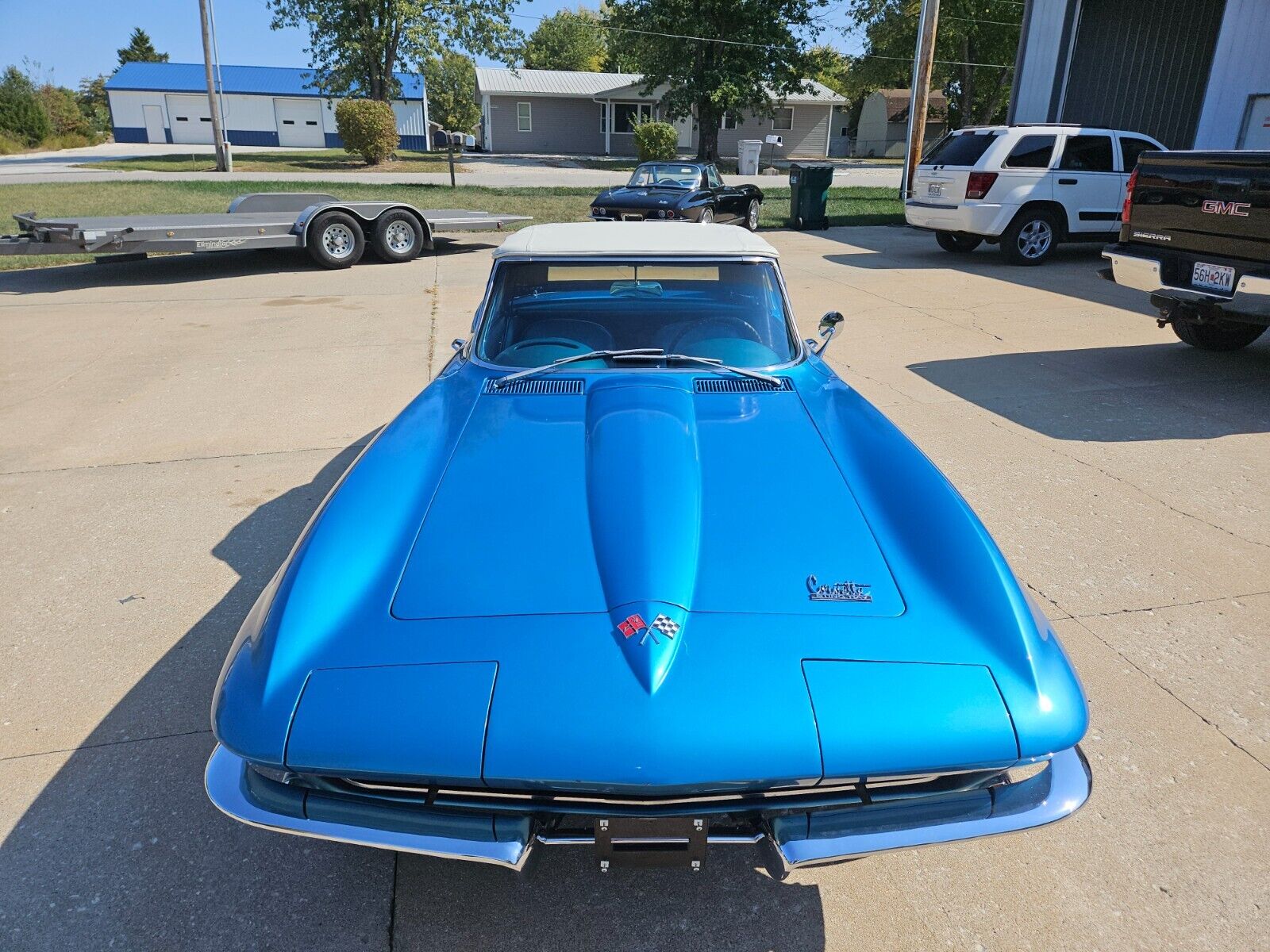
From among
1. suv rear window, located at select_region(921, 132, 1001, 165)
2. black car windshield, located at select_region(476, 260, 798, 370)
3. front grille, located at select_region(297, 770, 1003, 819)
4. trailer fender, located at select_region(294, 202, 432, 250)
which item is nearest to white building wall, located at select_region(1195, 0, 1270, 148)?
suv rear window, located at select_region(921, 132, 1001, 165)

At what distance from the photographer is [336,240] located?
11758 mm

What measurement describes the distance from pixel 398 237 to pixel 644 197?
4.09m

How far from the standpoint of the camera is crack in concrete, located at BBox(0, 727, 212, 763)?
2.68m

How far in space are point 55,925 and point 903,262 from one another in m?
12.7

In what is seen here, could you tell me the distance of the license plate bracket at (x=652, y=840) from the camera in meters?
1.72

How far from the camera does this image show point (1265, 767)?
266 centimetres

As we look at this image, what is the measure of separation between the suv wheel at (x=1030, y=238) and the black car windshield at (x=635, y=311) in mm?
9926

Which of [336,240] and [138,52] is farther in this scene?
[138,52]

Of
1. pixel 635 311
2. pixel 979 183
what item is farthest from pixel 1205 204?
pixel 979 183

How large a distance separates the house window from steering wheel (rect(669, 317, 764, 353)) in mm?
44160

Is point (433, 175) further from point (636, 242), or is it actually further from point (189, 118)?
point (189, 118)

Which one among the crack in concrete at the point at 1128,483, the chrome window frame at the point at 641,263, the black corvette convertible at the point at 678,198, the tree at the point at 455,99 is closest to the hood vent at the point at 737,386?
the chrome window frame at the point at 641,263

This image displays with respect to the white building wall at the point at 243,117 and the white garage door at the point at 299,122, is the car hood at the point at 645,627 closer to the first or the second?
the white building wall at the point at 243,117

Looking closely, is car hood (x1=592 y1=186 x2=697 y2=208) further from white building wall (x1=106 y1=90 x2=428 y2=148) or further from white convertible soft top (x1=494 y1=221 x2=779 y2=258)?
white building wall (x1=106 y1=90 x2=428 y2=148)
